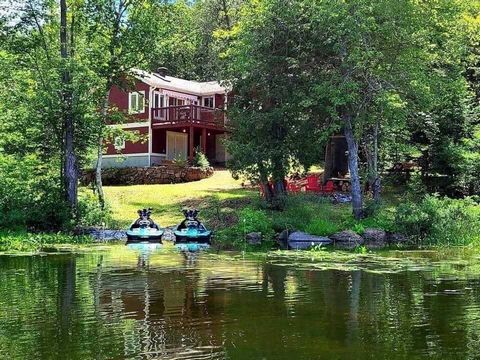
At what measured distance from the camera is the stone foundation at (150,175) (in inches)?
1419

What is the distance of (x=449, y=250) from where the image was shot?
18797 millimetres

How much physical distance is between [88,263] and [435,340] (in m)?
9.61

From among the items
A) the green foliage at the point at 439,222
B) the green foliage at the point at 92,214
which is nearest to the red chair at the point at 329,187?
the green foliage at the point at 439,222

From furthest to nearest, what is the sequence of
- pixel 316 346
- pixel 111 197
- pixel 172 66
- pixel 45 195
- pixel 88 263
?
pixel 172 66
pixel 111 197
pixel 45 195
pixel 88 263
pixel 316 346

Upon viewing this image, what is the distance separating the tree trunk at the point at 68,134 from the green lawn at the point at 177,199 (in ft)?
7.23

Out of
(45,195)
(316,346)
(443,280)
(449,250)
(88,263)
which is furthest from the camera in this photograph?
(45,195)

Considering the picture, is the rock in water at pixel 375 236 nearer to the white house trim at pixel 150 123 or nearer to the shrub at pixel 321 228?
the shrub at pixel 321 228

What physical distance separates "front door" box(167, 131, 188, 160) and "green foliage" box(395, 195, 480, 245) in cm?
2113

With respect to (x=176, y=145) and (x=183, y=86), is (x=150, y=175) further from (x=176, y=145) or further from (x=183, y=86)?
(x=183, y=86)

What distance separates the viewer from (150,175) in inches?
1460

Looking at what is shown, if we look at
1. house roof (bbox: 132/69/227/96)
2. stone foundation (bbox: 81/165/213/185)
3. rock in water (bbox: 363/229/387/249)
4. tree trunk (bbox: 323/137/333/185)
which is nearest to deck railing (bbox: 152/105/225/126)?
house roof (bbox: 132/69/227/96)

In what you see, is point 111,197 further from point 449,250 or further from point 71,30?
point 449,250

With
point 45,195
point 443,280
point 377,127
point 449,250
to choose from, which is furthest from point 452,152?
point 45,195

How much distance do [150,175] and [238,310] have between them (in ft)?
95.3
